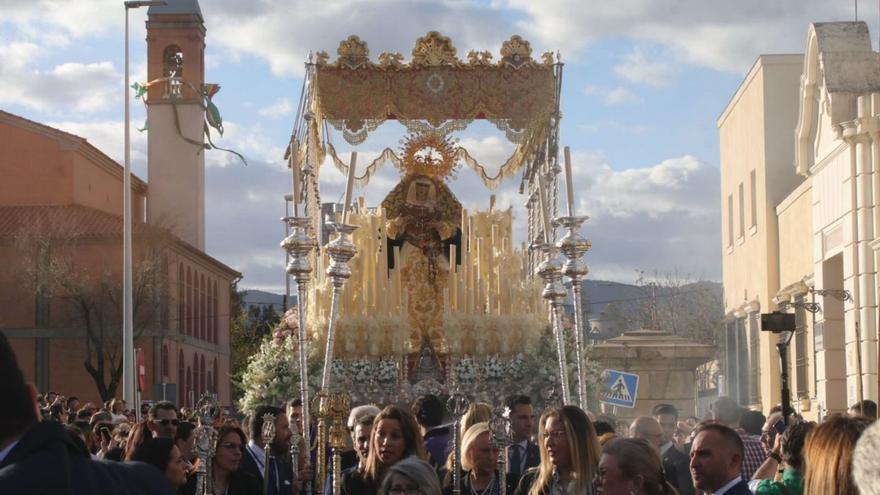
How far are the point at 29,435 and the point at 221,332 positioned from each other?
241 feet

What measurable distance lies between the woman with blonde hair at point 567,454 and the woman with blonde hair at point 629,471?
3.94ft

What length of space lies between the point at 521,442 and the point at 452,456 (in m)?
2.06

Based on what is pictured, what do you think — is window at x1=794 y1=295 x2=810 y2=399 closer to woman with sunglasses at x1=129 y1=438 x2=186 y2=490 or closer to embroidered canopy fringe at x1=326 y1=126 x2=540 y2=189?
embroidered canopy fringe at x1=326 y1=126 x2=540 y2=189

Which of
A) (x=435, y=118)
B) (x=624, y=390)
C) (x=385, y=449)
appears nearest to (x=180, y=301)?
(x=435, y=118)

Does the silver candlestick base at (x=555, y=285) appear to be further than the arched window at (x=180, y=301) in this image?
No

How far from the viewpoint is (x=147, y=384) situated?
5634 cm

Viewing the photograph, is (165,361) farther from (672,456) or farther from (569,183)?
(672,456)

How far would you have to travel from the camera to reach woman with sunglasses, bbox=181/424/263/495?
8891 mm

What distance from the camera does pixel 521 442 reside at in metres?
10.5

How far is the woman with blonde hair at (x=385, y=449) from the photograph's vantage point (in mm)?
8023

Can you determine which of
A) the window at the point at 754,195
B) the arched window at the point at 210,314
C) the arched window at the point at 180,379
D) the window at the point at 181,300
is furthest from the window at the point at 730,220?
the arched window at the point at 210,314

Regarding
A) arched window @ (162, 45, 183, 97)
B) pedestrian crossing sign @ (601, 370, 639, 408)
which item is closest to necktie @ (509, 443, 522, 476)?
pedestrian crossing sign @ (601, 370, 639, 408)

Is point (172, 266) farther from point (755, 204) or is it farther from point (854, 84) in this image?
point (854, 84)

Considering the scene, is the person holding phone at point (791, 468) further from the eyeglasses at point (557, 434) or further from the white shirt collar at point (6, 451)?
the white shirt collar at point (6, 451)
